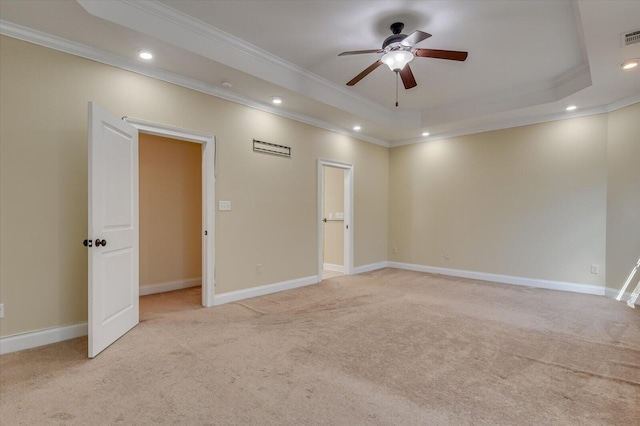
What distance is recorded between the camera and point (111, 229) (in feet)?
8.99

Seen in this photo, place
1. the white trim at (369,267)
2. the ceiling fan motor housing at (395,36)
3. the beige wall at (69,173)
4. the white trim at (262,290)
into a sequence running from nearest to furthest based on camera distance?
the beige wall at (69,173)
the ceiling fan motor housing at (395,36)
the white trim at (262,290)
the white trim at (369,267)

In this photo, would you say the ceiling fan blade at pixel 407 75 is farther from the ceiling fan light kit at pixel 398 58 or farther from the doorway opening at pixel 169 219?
the doorway opening at pixel 169 219

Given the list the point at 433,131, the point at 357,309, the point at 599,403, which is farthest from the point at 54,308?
the point at 433,131

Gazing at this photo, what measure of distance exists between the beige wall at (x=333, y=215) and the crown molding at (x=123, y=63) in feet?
5.91

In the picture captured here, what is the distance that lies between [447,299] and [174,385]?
137 inches

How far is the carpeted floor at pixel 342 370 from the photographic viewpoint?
5.96 ft

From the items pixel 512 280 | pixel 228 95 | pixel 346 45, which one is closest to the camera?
pixel 346 45

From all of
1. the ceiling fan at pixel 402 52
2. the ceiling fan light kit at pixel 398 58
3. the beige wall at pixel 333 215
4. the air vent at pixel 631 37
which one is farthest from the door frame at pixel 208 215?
the air vent at pixel 631 37

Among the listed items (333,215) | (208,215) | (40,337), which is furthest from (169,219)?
(333,215)

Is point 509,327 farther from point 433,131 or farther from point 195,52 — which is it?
point 195,52

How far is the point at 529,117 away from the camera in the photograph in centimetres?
501

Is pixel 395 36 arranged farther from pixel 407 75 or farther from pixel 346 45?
pixel 346 45

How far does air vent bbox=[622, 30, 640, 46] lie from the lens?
2691mm

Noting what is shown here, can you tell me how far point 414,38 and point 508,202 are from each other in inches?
149
